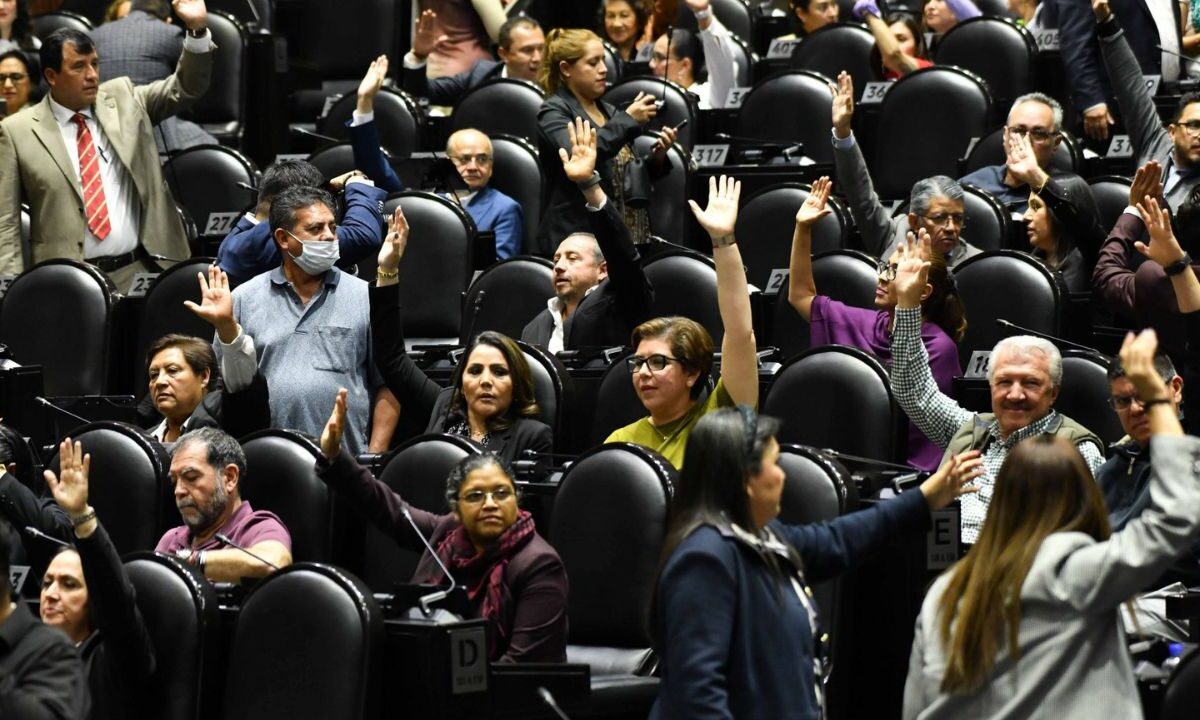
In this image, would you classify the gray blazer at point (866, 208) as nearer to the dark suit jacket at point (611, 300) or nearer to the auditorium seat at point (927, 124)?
the dark suit jacket at point (611, 300)

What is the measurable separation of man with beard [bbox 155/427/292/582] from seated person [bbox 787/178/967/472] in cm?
124

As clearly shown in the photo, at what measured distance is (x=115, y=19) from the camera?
274 inches

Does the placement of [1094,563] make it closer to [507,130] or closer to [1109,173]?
[1109,173]

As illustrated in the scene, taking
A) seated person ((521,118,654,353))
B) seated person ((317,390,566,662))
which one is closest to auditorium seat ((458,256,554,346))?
seated person ((521,118,654,353))

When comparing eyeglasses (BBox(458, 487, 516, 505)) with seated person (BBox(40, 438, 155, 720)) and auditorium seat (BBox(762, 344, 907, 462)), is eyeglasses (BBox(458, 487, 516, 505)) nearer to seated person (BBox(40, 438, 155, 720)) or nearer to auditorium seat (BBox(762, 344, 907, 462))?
seated person (BBox(40, 438, 155, 720))

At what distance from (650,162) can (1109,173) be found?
3.94ft

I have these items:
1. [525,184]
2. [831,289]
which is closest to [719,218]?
[831,289]

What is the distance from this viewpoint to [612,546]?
3.69 m

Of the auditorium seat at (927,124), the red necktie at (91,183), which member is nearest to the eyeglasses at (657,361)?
the auditorium seat at (927,124)

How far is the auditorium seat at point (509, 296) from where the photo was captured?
5062mm

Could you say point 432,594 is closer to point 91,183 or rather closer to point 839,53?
point 91,183

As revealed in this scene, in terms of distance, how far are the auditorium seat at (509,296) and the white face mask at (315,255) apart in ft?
2.16

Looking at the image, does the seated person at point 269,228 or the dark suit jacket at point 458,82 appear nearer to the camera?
the seated person at point 269,228

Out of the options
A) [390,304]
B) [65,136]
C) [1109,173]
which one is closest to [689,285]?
[390,304]
